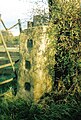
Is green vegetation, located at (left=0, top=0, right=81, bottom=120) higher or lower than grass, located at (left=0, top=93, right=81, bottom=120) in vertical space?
higher

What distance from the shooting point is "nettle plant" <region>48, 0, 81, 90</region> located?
265 inches

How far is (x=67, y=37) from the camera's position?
682cm

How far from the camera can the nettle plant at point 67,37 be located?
22.1 ft

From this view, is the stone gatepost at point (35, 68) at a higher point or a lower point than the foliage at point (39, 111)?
higher

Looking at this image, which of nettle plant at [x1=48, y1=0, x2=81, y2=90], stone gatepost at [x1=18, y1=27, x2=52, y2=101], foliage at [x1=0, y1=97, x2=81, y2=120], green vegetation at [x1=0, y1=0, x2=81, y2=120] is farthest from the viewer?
stone gatepost at [x1=18, y1=27, x2=52, y2=101]

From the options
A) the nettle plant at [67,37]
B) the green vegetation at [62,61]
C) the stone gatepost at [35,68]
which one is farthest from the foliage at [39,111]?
the nettle plant at [67,37]

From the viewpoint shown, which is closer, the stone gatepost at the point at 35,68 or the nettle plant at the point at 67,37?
the nettle plant at the point at 67,37

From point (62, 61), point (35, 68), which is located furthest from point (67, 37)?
point (35, 68)

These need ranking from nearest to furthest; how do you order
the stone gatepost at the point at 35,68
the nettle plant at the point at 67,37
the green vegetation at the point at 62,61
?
the green vegetation at the point at 62,61
the nettle plant at the point at 67,37
the stone gatepost at the point at 35,68

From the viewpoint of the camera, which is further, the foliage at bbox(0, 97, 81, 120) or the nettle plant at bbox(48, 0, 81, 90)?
the nettle plant at bbox(48, 0, 81, 90)

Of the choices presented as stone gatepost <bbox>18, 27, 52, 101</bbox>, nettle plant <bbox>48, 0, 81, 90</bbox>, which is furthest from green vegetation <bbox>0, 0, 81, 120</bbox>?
stone gatepost <bbox>18, 27, 52, 101</bbox>

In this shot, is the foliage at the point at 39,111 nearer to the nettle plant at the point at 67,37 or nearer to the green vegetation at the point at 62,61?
the green vegetation at the point at 62,61

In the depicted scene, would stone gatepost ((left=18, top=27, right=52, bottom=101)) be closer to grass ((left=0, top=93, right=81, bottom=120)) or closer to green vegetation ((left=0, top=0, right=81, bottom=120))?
green vegetation ((left=0, top=0, right=81, bottom=120))

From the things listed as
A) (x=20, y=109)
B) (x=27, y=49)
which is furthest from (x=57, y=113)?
(x=27, y=49)
